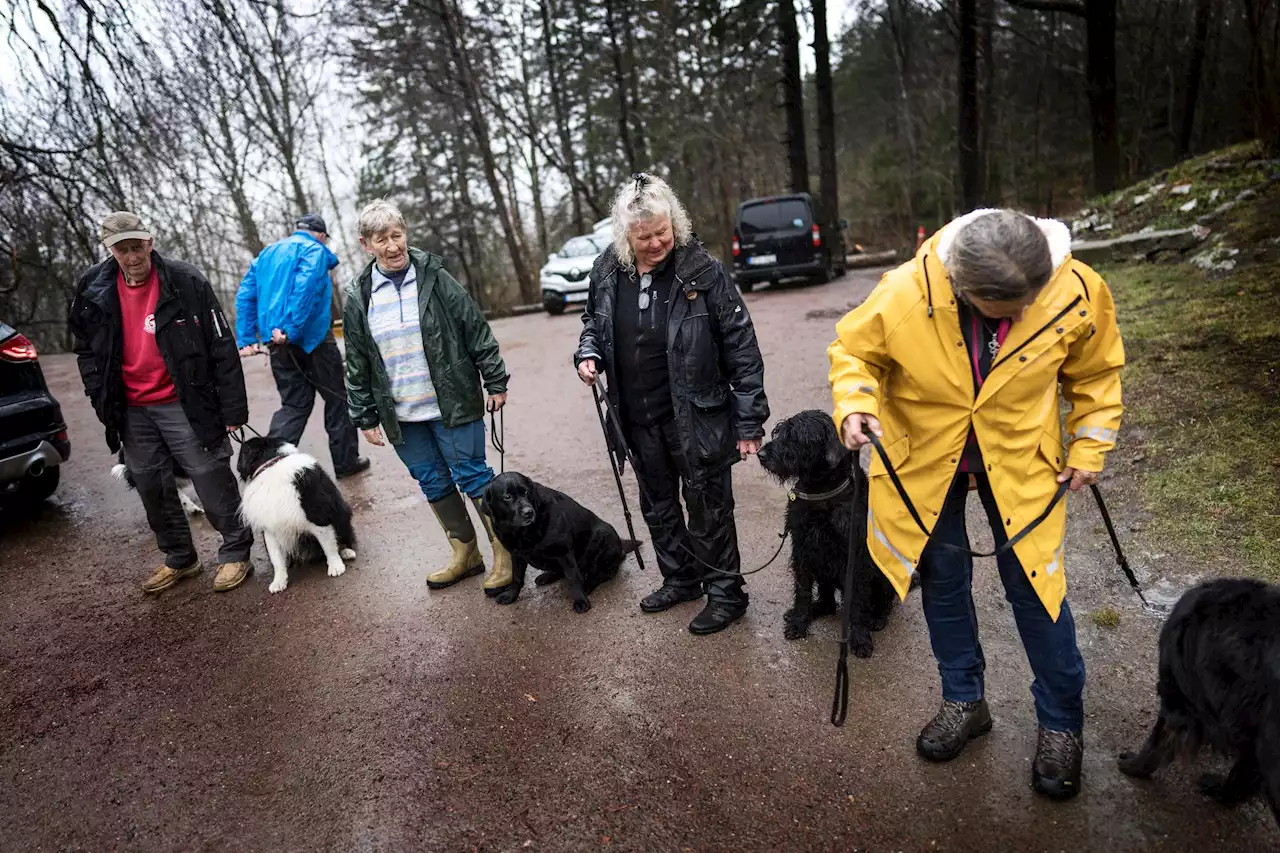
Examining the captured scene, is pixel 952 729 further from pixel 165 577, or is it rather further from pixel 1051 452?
pixel 165 577

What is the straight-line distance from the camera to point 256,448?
4.71m

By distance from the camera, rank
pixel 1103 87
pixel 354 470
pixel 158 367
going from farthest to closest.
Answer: pixel 1103 87 < pixel 354 470 < pixel 158 367

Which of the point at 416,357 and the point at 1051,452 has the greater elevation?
the point at 416,357

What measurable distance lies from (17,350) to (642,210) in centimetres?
534

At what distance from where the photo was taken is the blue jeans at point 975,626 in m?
2.30

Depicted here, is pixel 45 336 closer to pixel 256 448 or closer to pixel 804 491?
pixel 256 448

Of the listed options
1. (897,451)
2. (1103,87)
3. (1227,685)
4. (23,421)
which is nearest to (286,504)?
(23,421)

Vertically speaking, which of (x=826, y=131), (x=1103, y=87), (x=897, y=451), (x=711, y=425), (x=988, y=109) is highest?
(x=988, y=109)

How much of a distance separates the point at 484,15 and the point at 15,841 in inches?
868

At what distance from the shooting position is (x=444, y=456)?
4191mm

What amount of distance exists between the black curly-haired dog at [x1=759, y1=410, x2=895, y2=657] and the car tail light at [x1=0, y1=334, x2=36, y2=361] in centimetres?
567

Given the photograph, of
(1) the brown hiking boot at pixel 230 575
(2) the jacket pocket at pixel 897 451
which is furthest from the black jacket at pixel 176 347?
(2) the jacket pocket at pixel 897 451

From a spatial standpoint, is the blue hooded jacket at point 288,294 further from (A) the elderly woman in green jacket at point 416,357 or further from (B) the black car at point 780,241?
(B) the black car at point 780,241

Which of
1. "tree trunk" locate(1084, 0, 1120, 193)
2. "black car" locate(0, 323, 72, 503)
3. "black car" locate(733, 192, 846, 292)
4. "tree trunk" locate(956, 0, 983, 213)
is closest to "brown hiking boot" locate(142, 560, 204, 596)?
"black car" locate(0, 323, 72, 503)
